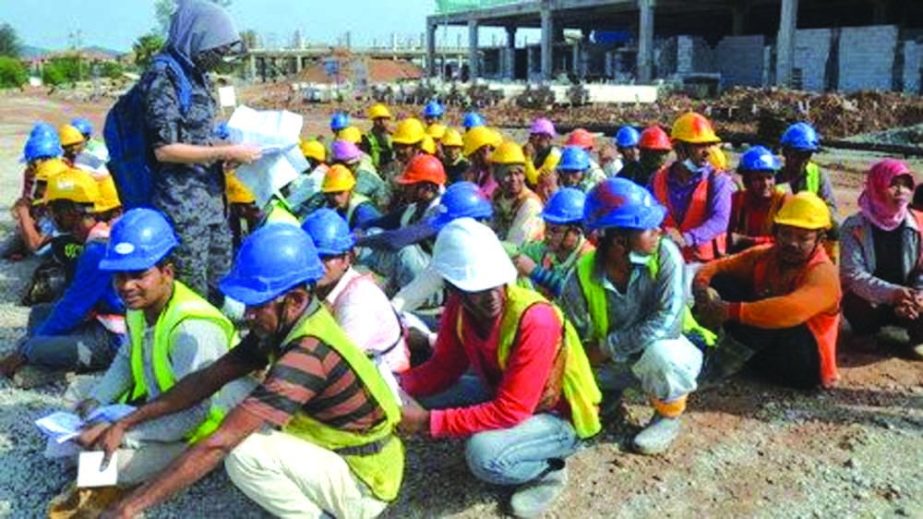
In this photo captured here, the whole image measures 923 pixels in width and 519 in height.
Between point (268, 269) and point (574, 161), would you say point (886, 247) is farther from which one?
point (268, 269)

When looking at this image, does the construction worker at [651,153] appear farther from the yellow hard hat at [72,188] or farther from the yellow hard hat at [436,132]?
the yellow hard hat at [72,188]

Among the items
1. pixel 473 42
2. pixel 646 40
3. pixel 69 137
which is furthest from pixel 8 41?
pixel 69 137

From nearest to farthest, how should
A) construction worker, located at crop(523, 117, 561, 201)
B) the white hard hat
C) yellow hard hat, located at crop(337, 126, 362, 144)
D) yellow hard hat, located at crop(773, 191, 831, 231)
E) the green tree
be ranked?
the white hard hat → yellow hard hat, located at crop(773, 191, 831, 231) → construction worker, located at crop(523, 117, 561, 201) → yellow hard hat, located at crop(337, 126, 362, 144) → the green tree

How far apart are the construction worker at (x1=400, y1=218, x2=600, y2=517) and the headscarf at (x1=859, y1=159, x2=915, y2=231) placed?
267 centimetres

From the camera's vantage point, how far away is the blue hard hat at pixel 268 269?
8.86 ft

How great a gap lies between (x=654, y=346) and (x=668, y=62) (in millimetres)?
35943

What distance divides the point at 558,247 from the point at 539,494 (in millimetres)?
1617

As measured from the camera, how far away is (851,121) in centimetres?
1994

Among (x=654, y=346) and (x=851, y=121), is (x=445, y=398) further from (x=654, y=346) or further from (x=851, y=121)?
(x=851, y=121)

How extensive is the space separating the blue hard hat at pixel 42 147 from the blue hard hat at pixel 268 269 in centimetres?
569

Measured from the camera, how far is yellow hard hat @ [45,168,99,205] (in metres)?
4.66

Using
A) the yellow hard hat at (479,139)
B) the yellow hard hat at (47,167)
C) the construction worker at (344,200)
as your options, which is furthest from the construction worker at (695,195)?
the yellow hard hat at (47,167)

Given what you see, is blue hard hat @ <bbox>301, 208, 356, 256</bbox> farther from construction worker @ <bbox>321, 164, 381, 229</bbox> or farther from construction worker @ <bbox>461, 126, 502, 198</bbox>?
construction worker @ <bbox>461, 126, 502, 198</bbox>

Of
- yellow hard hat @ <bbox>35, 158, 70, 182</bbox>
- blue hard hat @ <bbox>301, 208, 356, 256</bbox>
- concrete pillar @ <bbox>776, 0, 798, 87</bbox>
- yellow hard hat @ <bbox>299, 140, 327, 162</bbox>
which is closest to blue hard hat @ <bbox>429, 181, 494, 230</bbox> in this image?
blue hard hat @ <bbox>301, 208, 356, 256</bbox>
